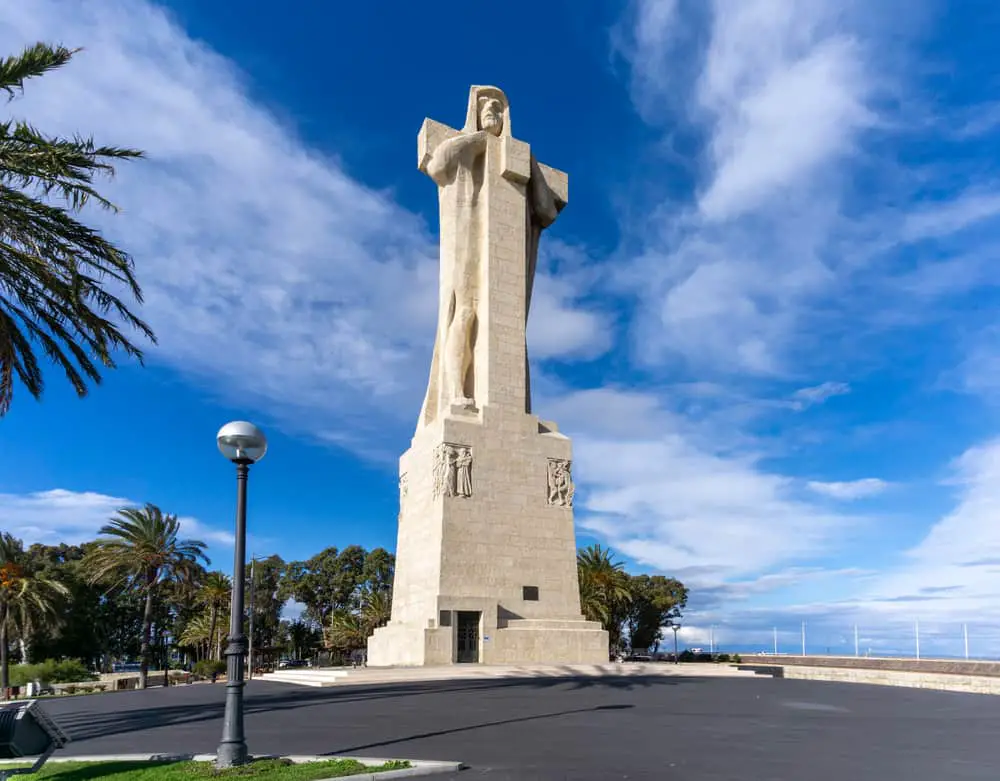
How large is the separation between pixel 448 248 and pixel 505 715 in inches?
727

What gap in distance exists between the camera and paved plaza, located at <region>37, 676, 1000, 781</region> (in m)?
7.18

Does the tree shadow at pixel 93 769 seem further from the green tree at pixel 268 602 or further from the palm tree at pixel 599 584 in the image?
the green tree at pixel 268 602

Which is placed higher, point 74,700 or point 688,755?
point 688,755

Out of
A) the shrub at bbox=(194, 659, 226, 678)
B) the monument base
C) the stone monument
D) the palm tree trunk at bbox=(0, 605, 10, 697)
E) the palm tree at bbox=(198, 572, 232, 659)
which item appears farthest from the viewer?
the palm tree at bbox=(198, 572, 232, 659)

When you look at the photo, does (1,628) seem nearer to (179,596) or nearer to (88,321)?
(179,596)

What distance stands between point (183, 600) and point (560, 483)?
3482 cm

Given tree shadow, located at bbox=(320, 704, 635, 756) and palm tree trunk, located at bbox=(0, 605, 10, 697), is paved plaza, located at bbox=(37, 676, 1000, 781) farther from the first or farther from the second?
palm tree trunk, located at bbox=(0, 605, 10, 697)

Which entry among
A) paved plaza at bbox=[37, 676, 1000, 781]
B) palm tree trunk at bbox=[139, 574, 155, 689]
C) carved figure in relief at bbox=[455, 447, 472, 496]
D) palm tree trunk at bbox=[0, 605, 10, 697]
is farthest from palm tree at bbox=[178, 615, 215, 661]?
paved plaza at bbox=[37, 676, 1000, 781]

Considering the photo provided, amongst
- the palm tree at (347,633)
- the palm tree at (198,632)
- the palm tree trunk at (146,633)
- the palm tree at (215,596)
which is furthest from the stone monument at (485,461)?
the palm tree at (198,632)

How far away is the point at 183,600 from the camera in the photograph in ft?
165

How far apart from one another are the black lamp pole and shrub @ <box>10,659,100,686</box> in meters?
34.4

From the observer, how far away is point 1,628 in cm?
3469

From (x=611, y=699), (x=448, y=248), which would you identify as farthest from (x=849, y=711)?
(x=448, y=248)

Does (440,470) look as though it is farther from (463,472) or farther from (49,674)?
(49,674)
